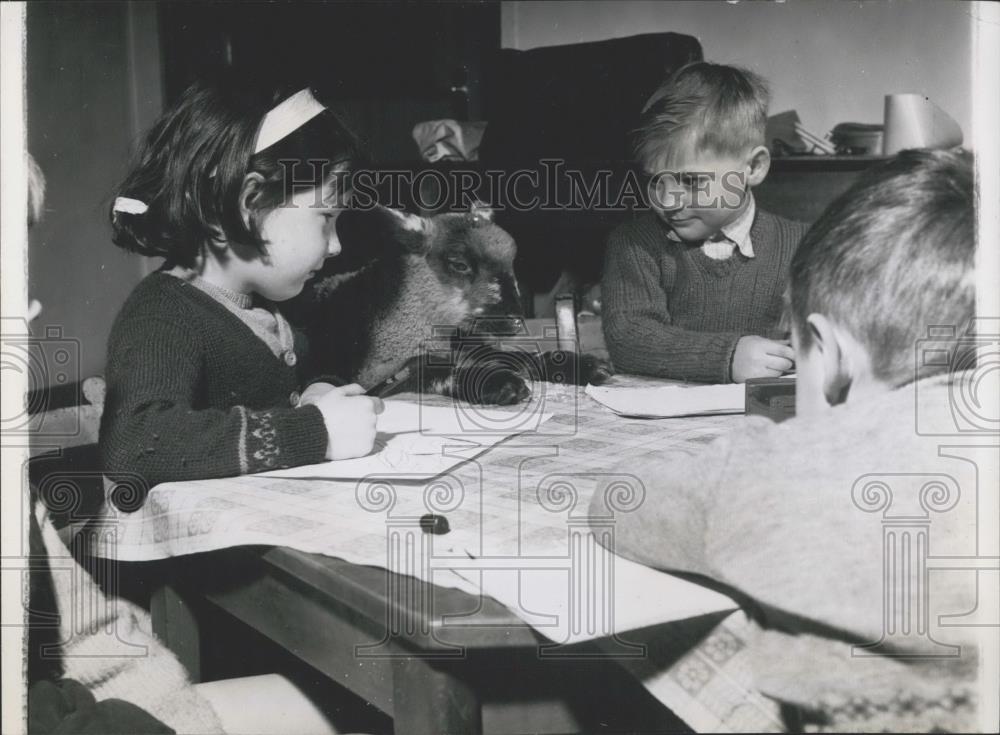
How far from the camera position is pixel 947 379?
53 cm

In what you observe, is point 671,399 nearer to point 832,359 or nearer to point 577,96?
point 832,359

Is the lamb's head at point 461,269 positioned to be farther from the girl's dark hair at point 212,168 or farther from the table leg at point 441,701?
the table leg at point 441,701

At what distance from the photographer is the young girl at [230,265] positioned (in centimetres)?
75

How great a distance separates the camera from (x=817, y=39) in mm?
1241

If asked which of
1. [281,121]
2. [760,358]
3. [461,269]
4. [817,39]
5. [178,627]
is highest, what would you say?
[817,39]

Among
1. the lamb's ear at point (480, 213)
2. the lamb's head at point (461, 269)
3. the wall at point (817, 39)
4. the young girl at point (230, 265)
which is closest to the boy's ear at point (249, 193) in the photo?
the young girl at point (230, 265)

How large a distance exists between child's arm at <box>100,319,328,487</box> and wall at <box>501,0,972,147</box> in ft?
1.77

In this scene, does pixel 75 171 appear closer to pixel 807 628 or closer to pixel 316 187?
pixel 316 187

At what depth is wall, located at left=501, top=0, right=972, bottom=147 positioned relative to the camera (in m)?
0.79

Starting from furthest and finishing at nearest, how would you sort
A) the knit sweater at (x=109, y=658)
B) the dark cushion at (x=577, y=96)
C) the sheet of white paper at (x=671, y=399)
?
the dark cushion at (x=577, y=96), the sheet of white paper at (x=671, y=399), the knit sweater at (x=109, y=658)

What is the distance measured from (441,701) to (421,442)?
34cm

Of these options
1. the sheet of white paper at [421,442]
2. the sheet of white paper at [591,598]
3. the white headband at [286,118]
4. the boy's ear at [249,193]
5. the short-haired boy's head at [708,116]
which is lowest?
the sheet of white paper at [591,598]

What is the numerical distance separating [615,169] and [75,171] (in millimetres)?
927

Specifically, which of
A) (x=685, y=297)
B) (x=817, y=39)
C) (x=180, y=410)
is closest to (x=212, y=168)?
(x=180, y=410)
